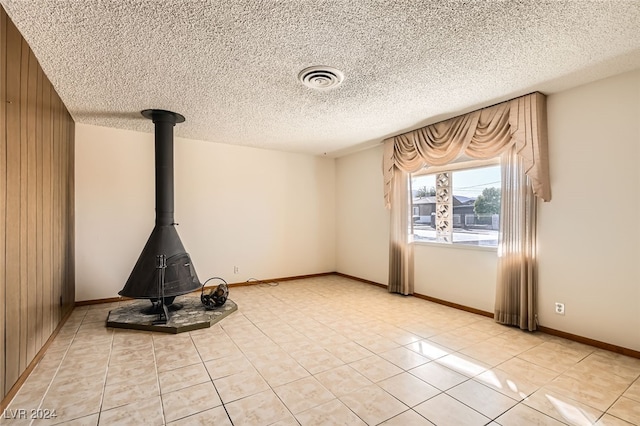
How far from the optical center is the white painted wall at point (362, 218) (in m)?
5.05

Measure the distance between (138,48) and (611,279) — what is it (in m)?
4.34

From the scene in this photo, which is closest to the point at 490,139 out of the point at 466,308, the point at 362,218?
the point at 466,308

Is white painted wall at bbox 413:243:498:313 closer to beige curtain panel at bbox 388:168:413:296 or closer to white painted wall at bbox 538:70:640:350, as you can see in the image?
beige curtain panel at bbox 388:168:413:296

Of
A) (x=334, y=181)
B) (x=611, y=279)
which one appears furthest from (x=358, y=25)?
(x=334, y=181)

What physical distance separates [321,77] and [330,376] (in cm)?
242

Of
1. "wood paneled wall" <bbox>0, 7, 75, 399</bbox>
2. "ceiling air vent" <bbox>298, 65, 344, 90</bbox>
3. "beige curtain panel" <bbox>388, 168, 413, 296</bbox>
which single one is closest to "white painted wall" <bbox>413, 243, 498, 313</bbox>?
"beige curtain panel" <bbox>388, 168, 413, 296</bbox>

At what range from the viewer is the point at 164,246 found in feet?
11.2

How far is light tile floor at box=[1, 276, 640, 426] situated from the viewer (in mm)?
1792

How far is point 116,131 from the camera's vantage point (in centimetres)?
411

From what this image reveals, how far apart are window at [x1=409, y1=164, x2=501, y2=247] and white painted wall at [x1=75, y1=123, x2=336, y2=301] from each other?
209 centimetres

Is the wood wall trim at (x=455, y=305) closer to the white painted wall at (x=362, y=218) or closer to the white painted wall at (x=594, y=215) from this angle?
the white painted wall at (x=594, y=215)

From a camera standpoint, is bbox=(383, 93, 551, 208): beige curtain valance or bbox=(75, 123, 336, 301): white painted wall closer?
bbox=(383, 93, 551, 208): beige curtain valance

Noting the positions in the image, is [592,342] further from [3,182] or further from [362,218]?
[3,182]

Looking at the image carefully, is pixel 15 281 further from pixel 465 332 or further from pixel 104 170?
pixel 465 332
